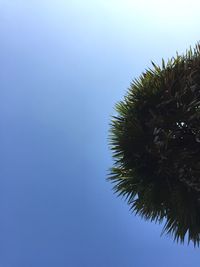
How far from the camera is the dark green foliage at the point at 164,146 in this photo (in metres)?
9.31

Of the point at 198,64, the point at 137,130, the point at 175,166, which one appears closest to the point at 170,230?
the point at 175,166

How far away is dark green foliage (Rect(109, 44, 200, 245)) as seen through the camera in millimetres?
9312

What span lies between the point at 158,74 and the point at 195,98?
3.24 ft

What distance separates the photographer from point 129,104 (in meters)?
10.2

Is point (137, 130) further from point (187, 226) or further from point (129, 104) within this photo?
point (187, 226)

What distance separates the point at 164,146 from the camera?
30.6ft

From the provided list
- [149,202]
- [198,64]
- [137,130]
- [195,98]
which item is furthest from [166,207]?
[198,64]

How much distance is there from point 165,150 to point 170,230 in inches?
61.7

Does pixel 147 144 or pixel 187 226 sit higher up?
pixel 147 144

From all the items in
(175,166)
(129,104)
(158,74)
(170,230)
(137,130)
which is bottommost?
(170,230)

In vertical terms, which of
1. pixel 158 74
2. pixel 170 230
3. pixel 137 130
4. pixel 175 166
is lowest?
pixel 170 230

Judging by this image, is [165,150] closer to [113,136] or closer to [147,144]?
[147,144]

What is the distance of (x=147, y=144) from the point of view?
9.59m

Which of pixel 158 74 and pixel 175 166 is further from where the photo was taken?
pixel 158 74
